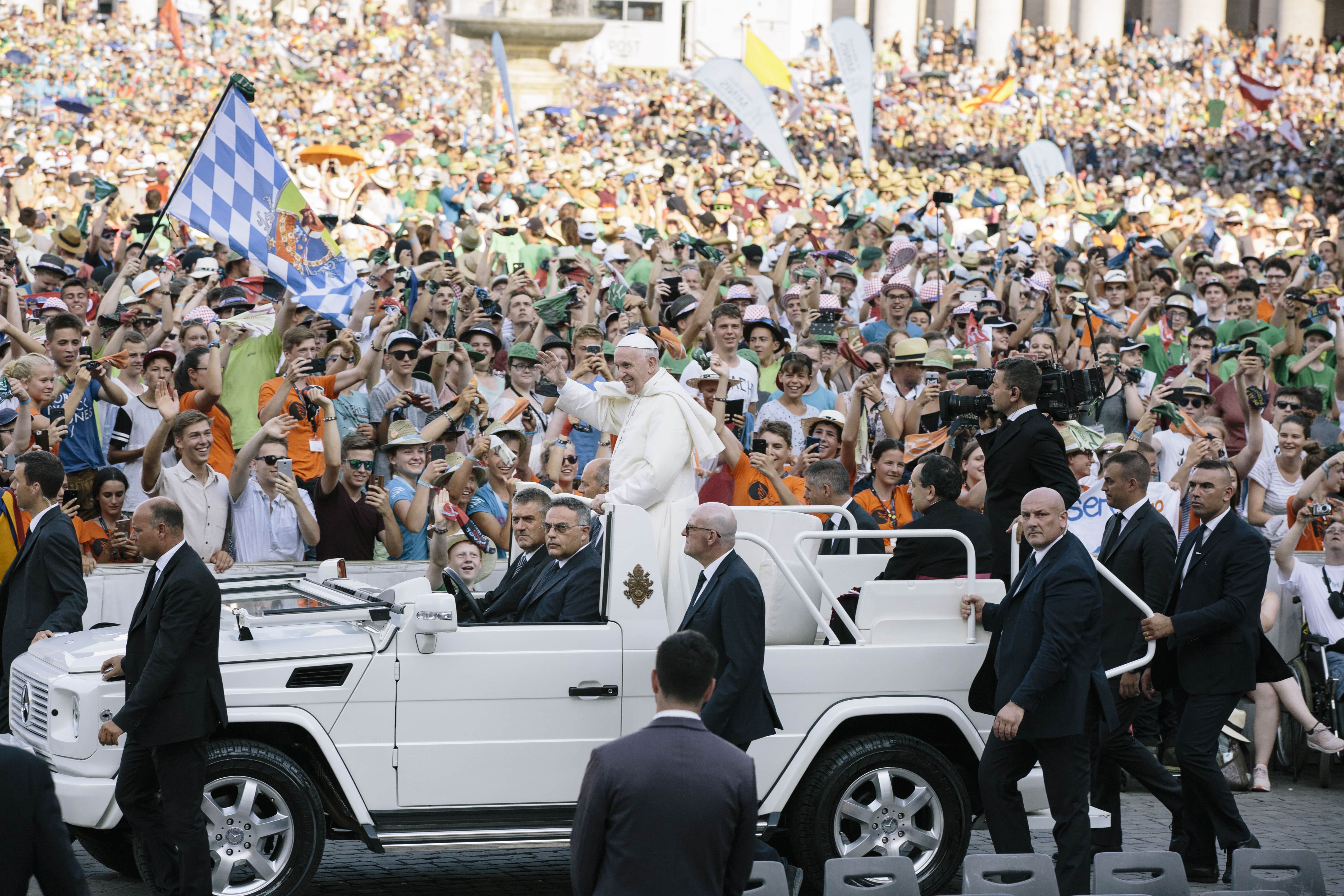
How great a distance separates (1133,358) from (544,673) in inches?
340

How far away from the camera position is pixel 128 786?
22.4ft

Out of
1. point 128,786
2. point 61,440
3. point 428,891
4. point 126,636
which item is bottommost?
point 428,891

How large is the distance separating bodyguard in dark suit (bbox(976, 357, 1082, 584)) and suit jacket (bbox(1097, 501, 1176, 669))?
34 cm

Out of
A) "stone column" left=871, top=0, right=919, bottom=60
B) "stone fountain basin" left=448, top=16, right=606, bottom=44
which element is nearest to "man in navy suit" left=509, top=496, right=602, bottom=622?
"stone fountain basin" left=448, top=16, right=606, bottom=44

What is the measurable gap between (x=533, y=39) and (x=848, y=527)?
2978 cm

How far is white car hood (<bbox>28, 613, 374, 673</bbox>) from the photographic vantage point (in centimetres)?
711

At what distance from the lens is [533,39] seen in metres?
37.1

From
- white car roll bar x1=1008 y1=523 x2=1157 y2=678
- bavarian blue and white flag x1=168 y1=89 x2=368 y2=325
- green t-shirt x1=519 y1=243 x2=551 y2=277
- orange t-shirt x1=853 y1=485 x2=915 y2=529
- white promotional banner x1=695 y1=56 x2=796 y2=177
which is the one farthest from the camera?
white promotional banner x1=695 y1=56 x2=796 y2=177

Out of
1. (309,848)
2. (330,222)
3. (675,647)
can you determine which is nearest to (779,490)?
(309,848)

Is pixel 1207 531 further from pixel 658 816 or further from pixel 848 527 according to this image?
pixel 658 816

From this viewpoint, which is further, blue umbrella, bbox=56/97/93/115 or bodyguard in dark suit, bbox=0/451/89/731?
blue umbrella, bbox=56/97/93/115

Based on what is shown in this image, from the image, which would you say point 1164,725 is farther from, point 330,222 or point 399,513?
point 330,222

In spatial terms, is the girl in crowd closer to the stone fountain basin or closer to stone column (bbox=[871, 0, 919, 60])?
the stone fountain basin

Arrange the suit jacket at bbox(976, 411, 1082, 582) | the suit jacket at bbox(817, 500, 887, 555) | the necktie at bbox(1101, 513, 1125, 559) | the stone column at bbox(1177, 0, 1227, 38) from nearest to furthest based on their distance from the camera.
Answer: the suit jacket at bbox(976, 411, 1082, 582), the necktie at bbox(1101, 513, 1125, 559), the suit jacket at bbox(817, 500, 887, 555), the stone column at bbox(1177, 0, 1227, 38)
